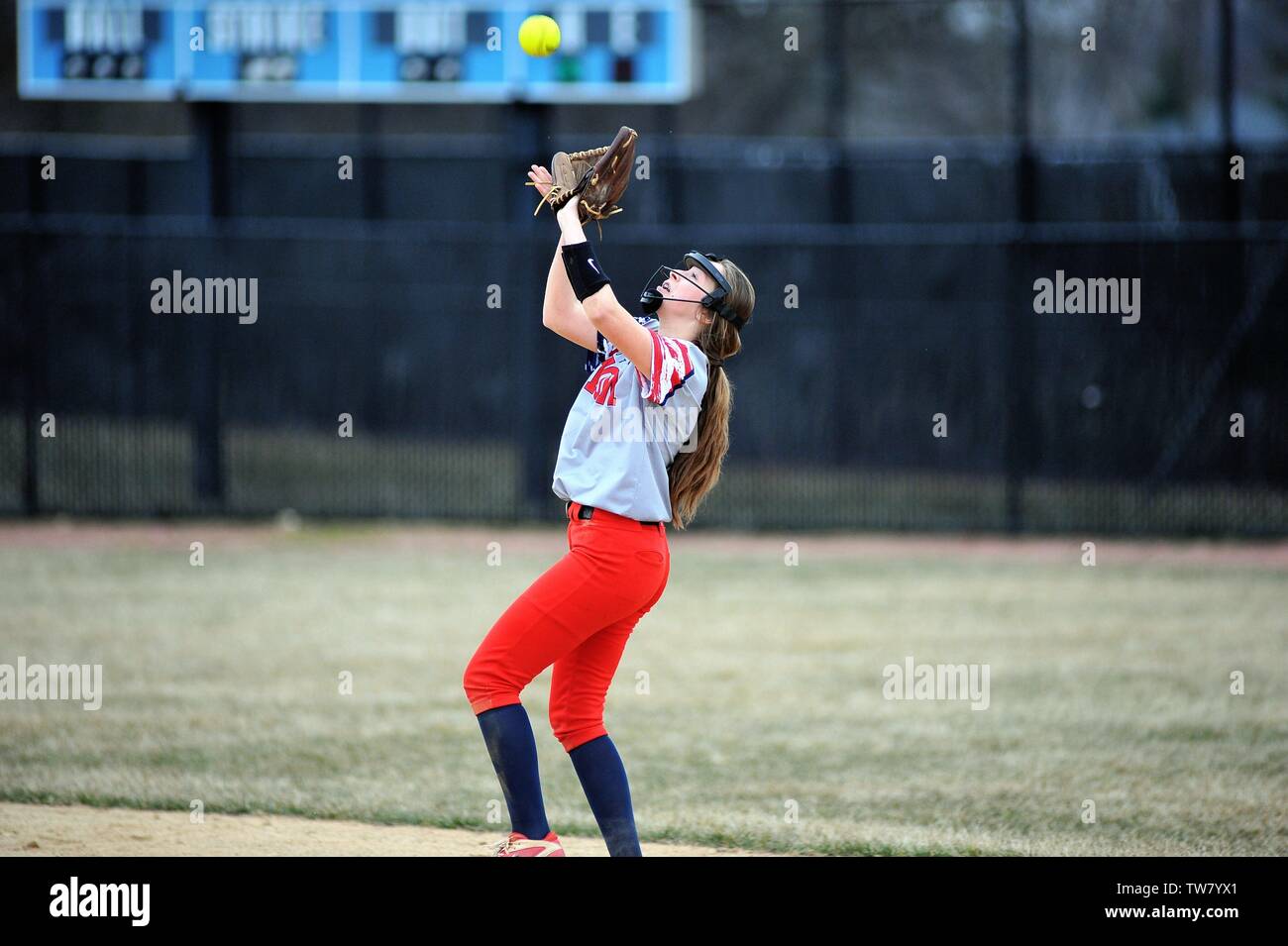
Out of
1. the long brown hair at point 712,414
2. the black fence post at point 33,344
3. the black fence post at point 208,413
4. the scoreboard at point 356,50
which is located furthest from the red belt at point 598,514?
the black fence post at point 33,344

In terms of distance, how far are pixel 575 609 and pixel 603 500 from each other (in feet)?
1.16

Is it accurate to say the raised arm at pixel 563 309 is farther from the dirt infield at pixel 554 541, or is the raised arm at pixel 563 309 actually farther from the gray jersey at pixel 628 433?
the dirt infield at pixel 554 541

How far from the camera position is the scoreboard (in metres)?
15.6

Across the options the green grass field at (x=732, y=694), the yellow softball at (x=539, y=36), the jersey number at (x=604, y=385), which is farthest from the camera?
the green grass field at (x=732, y=694)

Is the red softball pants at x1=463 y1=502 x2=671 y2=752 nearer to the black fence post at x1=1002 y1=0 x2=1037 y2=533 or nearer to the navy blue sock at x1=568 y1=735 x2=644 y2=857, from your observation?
the navy blue sock at x1=568 y1=735 x2=644 y2=857

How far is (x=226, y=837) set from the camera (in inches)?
238

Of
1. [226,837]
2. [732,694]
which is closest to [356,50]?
[732,694]

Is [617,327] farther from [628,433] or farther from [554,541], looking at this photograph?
[554,541]

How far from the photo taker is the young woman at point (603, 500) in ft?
15.8

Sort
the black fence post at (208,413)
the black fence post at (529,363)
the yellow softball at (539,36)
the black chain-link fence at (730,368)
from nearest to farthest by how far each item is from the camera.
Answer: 1. the yellow softball at (539,36)
2. the black chain-link fence at (730,368)
3. the black fence post at (208,413)
4. the black fence post at (529,363)

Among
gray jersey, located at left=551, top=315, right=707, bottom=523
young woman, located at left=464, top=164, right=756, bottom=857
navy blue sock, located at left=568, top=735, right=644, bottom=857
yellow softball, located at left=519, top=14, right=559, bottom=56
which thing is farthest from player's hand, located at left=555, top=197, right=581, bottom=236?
navy blue sock, located at left=568, top=735, right=644, bottom=857

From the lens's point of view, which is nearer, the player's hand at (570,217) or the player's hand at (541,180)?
the player's hand at (570,217)

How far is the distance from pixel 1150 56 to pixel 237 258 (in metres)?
16.5

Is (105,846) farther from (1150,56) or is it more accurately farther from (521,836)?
(1150,56)
